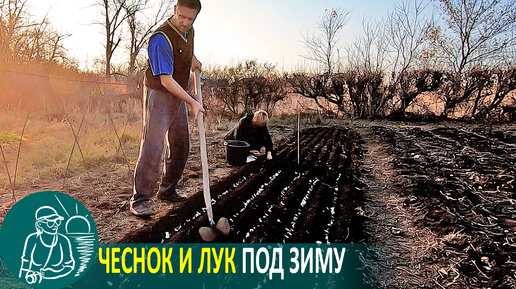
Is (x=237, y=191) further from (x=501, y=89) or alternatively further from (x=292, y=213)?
(x=501, y=89)

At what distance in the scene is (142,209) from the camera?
11.1 feet

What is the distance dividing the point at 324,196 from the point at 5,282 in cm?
288

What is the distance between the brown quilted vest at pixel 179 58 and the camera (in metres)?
3.12

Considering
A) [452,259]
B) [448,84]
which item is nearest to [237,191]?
[452,259]

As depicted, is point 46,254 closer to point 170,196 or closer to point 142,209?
point 142,209

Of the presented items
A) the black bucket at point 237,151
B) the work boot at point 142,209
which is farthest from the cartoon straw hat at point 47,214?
the black bucket at point 237,151

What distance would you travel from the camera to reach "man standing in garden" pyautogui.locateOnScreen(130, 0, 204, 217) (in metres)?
3.03

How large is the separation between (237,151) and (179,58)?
7.92 feet

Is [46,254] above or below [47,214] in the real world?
below

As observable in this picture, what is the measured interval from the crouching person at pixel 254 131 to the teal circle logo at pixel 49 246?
2876 mm

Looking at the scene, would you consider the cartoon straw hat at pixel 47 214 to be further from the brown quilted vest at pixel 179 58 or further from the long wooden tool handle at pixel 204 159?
the brown quilted vest at pixel 179 58

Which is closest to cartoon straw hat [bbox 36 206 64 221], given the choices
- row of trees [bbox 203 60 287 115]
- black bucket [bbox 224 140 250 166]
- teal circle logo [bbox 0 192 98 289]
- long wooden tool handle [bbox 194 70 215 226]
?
teal circle logo [bbox 0 192 98 289]

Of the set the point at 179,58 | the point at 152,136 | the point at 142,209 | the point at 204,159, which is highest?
the point at 179,58

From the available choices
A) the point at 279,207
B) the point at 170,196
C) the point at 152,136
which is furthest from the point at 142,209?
the point at 279,207
